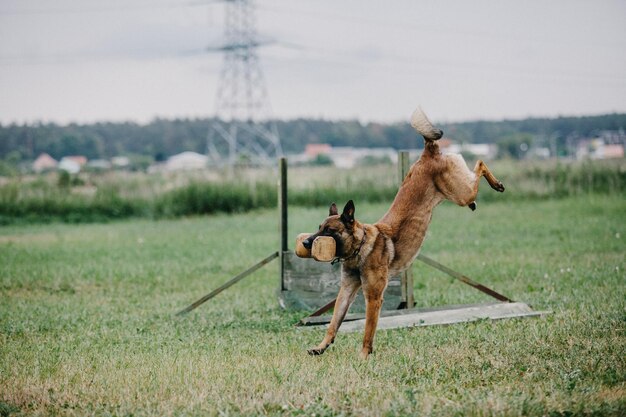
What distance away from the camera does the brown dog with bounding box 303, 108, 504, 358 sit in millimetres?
6727

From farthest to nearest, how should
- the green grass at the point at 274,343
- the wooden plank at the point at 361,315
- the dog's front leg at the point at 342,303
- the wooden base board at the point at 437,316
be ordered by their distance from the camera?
1. the wooden plank at the point at 361,315
2. the wooden base board at the point at 437,316
3. the dog's front leg at the point at 342,303
4. the green grass at the point at 274,343

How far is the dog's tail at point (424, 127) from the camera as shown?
21.8 feet

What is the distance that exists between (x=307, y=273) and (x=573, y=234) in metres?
9.08

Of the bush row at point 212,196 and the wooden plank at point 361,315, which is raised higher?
the wooden plank at point 361,315

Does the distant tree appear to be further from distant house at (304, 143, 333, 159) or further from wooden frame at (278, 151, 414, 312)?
wooden frame at (278, 151, 414, 312)

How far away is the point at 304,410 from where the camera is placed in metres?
5.31

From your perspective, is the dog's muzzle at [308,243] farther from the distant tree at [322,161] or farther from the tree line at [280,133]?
the tree line at [280,133]

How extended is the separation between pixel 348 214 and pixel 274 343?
1919 millimetres

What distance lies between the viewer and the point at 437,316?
8633 mm

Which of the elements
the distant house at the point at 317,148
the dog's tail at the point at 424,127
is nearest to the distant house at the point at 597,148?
the distant house at the point at 317,148

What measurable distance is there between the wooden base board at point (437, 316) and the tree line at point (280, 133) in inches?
1835

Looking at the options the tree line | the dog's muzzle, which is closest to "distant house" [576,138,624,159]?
the tree line

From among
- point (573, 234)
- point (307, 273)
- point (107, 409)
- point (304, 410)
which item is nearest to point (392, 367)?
point (304, 410)

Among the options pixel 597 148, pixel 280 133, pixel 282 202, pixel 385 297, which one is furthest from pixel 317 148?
pixel 385 297
